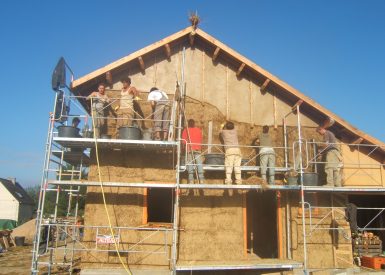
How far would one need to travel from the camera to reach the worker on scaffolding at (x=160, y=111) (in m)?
10.6

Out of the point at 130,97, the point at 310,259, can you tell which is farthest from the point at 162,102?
the point at 310,259

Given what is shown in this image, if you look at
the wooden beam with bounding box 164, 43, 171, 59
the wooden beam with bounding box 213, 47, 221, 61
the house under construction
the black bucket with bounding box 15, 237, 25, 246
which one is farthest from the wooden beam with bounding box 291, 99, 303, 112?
the black bucket with bounding box 15, 237, 25, 246

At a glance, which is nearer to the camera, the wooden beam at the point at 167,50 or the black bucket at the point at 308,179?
the black bucket at the point at 308,179

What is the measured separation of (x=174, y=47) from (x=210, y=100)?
7.24ft

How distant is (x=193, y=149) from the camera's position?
35.9 feet

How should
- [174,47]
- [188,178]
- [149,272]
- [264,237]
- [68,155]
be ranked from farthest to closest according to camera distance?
[264,237]
[174,47]
[68,155]
[188,178]
[149,272]

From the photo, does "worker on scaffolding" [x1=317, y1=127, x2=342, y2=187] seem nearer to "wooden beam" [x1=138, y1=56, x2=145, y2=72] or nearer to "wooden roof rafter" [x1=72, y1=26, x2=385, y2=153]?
"wooden roof rafter" [x1=72, y1=26, x2=385, y2=153]

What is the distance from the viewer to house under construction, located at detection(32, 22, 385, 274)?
1000 centimetres

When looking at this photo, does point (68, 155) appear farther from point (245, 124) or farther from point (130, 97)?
point (245, 124)

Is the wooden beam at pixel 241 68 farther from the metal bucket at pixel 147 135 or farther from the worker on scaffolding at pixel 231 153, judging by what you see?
the metal bucket at pixel 147 135

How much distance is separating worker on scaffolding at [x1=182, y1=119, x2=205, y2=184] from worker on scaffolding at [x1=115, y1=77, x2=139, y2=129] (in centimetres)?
179

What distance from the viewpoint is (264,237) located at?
14758 mm

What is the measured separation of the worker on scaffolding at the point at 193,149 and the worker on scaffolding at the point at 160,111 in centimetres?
68

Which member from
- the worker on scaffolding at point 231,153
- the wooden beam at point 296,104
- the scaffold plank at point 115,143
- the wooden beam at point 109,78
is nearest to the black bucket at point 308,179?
the worker on scaffolding at point 231,153
